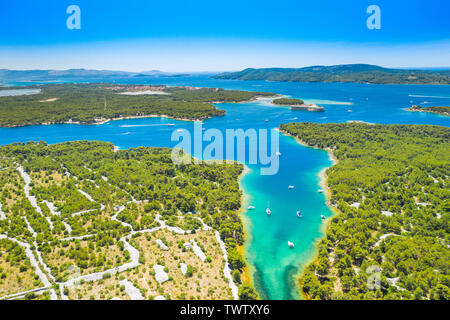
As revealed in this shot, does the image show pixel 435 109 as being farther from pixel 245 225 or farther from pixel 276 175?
pixel 245 225

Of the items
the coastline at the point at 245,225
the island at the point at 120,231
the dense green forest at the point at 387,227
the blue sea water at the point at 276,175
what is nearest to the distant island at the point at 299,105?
the blue sea water at the point at 276,175

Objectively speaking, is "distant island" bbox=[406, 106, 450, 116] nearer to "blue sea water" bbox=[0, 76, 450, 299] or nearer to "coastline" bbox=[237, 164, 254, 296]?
"blue sea water" bbox=[0, 76, 450, 299]

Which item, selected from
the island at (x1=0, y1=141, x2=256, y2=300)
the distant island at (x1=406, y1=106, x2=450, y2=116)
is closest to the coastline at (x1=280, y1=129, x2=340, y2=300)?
the island at (x1=0, y1=141, x2=256, y2=300)

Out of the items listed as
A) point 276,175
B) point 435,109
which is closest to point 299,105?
point 435,109

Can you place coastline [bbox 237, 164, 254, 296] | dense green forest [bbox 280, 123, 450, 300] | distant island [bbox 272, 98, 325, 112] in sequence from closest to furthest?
dense green forest [bbox 280, 123, 450, 300]
coastline [bbox 237, 164, 254, 296]
distant island [bbox 272, 98, 325, 112]

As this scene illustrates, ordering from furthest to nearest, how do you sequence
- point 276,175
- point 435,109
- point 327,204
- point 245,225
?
point 435,109
point 276,175
point 327,204
point 245,225
